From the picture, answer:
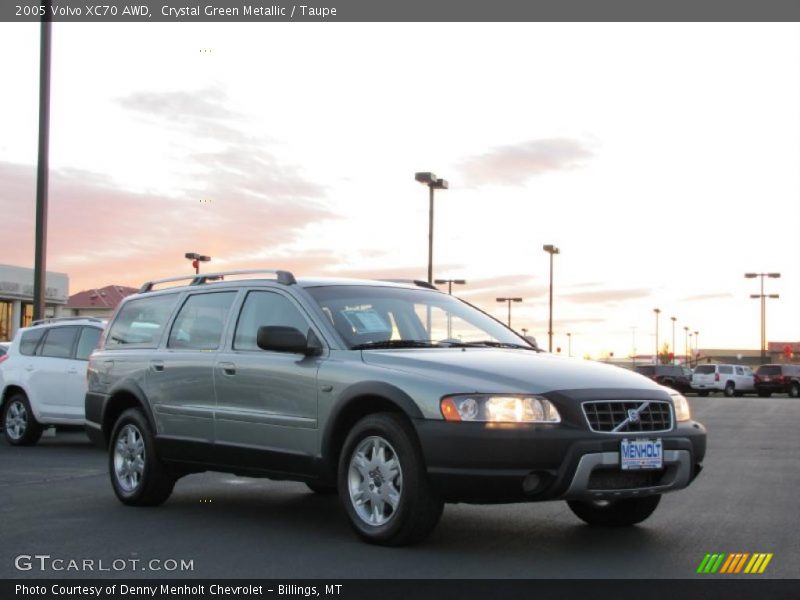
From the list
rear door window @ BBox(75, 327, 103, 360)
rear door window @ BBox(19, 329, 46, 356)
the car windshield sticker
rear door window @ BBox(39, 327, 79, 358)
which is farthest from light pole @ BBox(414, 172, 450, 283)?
the car windshield sticker

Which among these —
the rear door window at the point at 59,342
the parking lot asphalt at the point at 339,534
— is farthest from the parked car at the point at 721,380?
the parking lot asphalt at the point at 339,534

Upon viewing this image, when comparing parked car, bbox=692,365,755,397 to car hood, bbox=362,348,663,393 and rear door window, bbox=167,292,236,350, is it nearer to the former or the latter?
rear door window, bbox=167,292,236,350

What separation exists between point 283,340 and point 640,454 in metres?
2.46

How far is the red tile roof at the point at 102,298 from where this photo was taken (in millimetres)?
75750

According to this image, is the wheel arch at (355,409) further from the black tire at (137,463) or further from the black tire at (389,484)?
the black tire at (137,463)

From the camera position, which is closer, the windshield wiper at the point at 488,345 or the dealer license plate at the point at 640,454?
the dealer license plate at the point at 640,454

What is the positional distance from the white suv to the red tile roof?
57.4 metres

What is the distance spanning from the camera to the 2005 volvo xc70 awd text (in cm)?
674

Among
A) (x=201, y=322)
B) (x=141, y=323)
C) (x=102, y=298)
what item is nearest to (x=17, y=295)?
(x=102, y=298)

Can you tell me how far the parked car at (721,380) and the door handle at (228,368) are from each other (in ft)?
165

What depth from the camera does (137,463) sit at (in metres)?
9.33

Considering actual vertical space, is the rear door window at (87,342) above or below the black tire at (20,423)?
above
